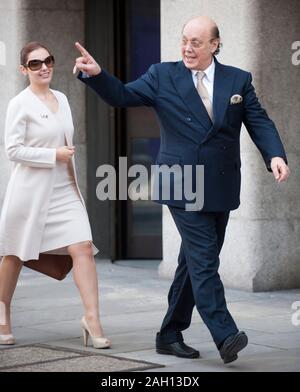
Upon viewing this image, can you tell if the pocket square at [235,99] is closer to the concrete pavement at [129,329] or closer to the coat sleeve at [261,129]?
the coat sleeve at [261,129]

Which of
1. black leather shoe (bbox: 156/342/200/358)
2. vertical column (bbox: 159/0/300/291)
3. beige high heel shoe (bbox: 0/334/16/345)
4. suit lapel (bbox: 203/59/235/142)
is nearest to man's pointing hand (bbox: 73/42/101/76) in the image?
suit lapel (bbox: 203/59/235/142)

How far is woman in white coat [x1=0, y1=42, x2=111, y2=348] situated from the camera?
7227 mm

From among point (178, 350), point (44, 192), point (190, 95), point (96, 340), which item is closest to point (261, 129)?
point (190, 95)

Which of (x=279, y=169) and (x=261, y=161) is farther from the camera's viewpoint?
(x=261, y=161)

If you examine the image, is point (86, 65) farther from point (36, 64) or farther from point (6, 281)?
point (6, 281)

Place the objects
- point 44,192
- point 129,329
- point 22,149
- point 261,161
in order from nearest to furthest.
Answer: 1. point 22,149
2. point 44,192
3. point 129,329
4. point 261,161

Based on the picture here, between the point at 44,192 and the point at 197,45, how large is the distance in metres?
1.42

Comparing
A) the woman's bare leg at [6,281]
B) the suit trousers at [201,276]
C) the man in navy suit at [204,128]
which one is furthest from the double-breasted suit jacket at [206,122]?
the woman's bare leg at [6,281]

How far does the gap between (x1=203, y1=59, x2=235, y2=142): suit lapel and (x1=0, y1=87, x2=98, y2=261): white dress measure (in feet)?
3.74

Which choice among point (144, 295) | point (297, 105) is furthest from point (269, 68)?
point (144, 295)

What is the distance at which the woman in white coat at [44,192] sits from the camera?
285 inches

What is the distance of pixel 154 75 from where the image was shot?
6746 mm

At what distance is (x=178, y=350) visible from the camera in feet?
22.6

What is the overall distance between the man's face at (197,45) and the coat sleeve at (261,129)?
283 mm
